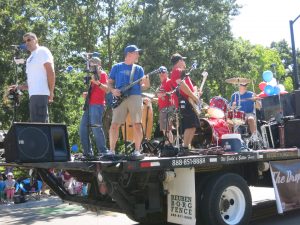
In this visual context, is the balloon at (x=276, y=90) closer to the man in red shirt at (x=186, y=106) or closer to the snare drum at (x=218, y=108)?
the snare drum at (x=218, y=108)

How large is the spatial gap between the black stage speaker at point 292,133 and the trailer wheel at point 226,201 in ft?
7.26

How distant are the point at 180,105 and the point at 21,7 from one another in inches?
478

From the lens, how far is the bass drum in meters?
8.55

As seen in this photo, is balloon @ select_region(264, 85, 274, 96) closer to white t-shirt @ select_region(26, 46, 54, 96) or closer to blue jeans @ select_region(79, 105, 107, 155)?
blue jeans @ select_region(79, 105, 107, 155)

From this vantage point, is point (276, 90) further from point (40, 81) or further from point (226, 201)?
point (40, 81)

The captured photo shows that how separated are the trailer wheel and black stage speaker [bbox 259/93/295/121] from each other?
3042 mm

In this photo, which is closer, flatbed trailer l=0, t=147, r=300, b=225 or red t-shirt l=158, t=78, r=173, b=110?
flatbed trailer l=0, t=147, r=300, b=225

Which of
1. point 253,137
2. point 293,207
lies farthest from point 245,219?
point 253,137

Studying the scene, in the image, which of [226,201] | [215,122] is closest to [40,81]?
[226,201]

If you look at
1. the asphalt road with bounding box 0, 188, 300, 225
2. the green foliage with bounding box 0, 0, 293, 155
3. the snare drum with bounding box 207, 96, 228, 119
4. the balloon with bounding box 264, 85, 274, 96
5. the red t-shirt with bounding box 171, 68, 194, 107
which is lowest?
the asphalt road with bounding box 0, 188, 300, 225

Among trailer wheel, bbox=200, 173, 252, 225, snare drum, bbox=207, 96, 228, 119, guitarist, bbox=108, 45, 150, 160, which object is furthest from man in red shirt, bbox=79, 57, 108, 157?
snare drum, bbox=207, 96, 228, 119

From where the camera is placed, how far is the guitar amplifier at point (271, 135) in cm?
916

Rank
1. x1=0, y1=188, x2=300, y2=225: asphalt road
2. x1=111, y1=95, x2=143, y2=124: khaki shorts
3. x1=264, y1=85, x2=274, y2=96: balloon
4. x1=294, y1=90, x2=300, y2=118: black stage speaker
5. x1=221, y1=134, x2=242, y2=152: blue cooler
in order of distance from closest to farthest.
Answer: x1=111, y1=95, x2=143, y2=124: khaki shorts → x1=221, y1=134, x2=242, y2=152: blue cooler → x1=0, y1=188, x2=300, y2=225: asphalt road → x1=294, y1=90, x2=300, y2=118: black stage speaker → x1=264, y1=85, x2=274, y2=96: balloon

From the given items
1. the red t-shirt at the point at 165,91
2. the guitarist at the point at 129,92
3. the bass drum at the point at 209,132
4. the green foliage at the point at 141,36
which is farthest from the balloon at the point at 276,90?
the green foliage at the point at 141,36
